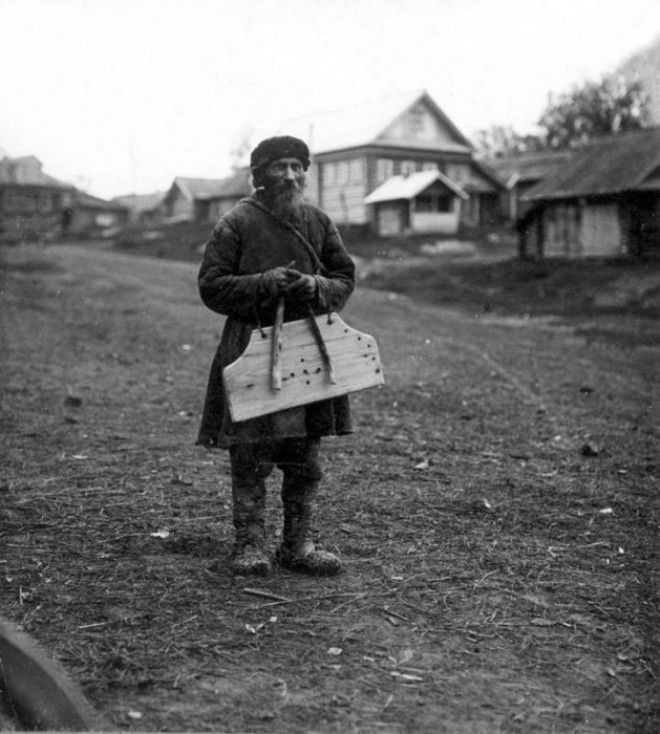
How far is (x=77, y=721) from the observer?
2479 mm

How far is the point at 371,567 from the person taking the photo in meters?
3.96

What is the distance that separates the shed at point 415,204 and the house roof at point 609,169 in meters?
4.72

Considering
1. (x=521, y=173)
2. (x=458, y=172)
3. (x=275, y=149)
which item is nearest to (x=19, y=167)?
(x=275, y=149)

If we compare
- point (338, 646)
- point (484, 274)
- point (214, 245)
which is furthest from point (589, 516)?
point (484, 274)

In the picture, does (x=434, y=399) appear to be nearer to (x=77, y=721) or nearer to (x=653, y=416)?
(x=653, y=416)

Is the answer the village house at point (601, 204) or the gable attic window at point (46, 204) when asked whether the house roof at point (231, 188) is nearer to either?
the gable attic window at point (46, 204)

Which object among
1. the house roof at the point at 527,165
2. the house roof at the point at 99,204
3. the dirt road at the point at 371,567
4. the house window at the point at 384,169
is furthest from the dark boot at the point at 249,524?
the house roof at the point at 99,204

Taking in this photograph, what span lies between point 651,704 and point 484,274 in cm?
2104

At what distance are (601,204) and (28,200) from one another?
16.8 m

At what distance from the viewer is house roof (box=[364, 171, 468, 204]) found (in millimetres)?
30859

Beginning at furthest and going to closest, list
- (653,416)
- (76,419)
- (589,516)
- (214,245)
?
(653,416) < (76,419) < (589,516) < (214,245)

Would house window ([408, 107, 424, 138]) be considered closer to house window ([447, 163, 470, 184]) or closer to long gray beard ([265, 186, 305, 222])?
house window ([447, 163, 470, 184])

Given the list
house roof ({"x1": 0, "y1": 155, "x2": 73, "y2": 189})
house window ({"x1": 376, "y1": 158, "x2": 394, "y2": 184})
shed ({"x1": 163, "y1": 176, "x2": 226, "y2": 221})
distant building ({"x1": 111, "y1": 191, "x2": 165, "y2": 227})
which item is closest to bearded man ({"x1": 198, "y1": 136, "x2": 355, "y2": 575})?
house roof ({"x1": 0, "y1": 155, "x2": 73, "y2": 189})

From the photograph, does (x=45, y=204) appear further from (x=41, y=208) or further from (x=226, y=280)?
(x=226, y=280)
